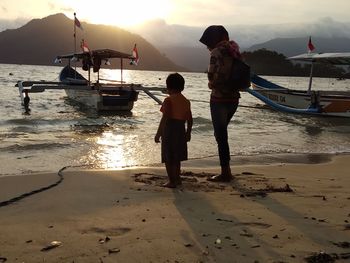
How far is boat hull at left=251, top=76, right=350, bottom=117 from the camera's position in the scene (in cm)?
1700

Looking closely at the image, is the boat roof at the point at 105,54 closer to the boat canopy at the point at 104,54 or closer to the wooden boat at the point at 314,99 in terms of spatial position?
the boat canopy at the point at 104,54

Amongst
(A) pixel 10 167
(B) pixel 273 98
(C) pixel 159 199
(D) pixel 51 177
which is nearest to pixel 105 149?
(A) pixel 10 167

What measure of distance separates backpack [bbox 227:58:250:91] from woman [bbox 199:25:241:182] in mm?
36

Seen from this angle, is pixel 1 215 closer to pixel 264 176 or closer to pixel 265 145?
pixel 264 176

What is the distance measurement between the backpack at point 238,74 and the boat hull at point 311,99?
35.5ft

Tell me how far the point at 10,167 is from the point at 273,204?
15.4 feet

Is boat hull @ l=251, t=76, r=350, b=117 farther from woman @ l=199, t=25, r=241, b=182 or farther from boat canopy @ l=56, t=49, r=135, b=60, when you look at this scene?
woman @ l=199, t=25, r=241, b=182

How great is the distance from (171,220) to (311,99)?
52.9ft

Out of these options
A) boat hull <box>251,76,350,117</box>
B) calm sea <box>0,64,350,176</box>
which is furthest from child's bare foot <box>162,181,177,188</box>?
boat hull <box>251,76,350,117</box>

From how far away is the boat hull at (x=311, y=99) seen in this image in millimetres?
17000

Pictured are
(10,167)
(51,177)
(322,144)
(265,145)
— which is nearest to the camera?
(51,177)

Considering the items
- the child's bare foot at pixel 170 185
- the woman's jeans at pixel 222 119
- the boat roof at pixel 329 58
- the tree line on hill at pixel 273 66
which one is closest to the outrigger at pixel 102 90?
the boat roof at pixel 329 58

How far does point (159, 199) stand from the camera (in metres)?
4.53

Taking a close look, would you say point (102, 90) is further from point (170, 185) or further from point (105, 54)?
point (170, 185)
